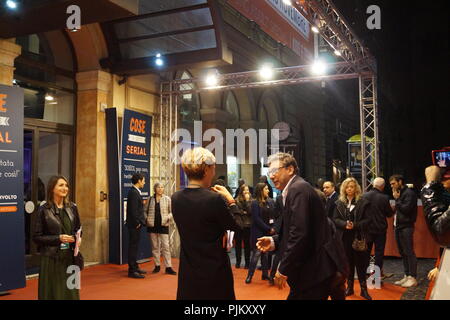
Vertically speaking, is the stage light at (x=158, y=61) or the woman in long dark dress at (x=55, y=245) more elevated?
the stage light at (x=158, y=61)

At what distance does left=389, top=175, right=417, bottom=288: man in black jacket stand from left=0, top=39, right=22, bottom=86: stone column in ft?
21.3

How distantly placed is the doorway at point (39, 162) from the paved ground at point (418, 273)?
383 cm

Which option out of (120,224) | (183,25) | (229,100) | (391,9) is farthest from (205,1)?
(391,9)

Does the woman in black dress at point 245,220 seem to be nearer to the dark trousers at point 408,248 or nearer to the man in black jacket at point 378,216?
the man in black jacket at point 378,216

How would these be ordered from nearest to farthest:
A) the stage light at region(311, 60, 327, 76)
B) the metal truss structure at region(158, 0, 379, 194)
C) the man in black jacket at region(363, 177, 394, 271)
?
the man in black jacket at region(363, 177, 394, 271)
the metal truss structure at region(158, 0, 379, 194)
the stage light at region(311, 60, 327, 76)

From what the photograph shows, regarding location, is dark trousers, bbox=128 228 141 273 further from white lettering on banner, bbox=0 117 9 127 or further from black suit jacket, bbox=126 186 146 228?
white lettering on banner, bbox=0 117 9 127

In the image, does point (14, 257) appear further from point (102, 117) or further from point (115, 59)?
point (115, 59)

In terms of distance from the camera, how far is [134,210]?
7.55 m

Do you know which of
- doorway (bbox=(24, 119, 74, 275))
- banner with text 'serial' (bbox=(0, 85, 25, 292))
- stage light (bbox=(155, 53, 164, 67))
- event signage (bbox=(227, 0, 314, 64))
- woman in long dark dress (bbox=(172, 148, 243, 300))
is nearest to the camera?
woman in long dark dress (bbox=(172, 148, 243, 300))

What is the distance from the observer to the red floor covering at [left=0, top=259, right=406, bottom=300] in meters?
6.22

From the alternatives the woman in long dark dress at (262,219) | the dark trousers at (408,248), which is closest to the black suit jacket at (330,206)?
the woman in long dark dress at (262,219)

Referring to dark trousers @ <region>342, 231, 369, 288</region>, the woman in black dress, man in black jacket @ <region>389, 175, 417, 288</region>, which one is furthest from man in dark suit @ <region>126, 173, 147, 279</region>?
man in black jacket @ <region>389, 175, 417, 288</region>

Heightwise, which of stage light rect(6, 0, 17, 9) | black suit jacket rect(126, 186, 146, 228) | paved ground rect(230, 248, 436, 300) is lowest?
paved ground rect(230, 248, 436, 300)

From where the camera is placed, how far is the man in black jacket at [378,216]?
6.54 m
